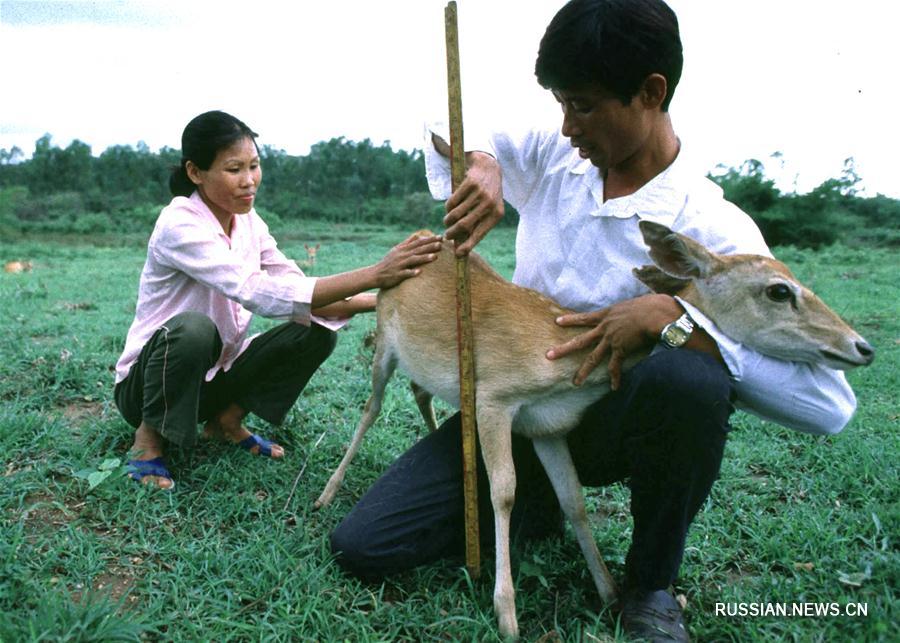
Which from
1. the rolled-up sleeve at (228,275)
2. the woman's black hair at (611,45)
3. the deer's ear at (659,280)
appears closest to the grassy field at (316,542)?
the rolled-up sleeve at (228,275)

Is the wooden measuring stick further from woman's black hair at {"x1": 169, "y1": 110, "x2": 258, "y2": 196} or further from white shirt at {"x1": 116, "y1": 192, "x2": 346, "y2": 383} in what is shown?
woman's black hair at {"x1": 169, "y1": 110, "x2": 258, "y2": 196}

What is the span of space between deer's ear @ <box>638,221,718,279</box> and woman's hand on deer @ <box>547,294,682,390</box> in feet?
0.45

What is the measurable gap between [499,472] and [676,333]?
2.58ft

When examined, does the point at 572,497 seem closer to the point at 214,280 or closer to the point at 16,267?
the point at 214,280

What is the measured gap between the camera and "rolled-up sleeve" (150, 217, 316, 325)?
3.43 m

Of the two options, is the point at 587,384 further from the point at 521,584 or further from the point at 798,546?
the point at 798,546

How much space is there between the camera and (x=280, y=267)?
4016 mm

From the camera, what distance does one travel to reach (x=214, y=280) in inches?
137

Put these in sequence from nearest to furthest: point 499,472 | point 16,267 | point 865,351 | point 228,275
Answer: point 865,351 → point 499,472 → point 228,275 → point 16,267

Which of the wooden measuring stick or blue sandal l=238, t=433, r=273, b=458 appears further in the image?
blue sandal l=238, t=433, r=273, b=458

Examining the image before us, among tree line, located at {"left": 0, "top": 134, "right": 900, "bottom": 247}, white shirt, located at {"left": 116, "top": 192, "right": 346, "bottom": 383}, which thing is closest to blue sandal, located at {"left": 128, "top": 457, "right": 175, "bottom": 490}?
white shirt, located at {"left": 116, "top": 192, "right": 346, "bottom": 383}

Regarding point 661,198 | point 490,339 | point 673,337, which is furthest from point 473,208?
point 673,337

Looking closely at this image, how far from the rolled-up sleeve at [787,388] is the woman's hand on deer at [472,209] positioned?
75cm
